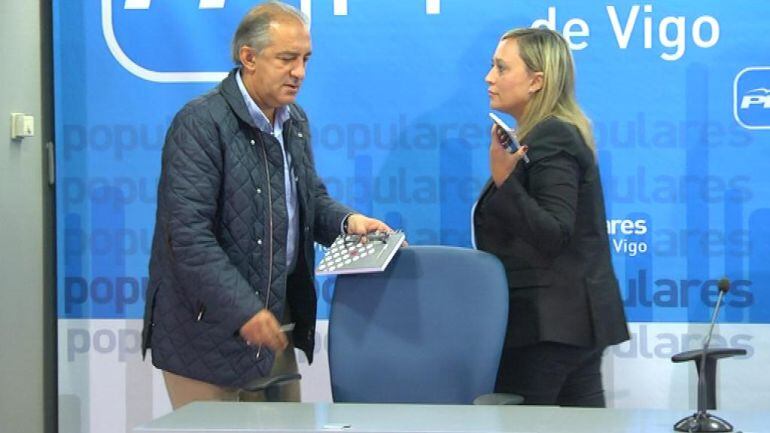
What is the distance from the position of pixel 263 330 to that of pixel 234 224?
12.4 inches

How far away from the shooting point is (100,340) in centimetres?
411

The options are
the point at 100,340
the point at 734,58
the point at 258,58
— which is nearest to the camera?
the point at 258,58

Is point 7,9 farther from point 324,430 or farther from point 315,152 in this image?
point 324,430

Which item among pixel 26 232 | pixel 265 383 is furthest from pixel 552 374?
pixel 26 232

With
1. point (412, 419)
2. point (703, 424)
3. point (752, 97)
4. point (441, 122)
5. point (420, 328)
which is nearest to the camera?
point (703, 424)

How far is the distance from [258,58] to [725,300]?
1913 millimetres

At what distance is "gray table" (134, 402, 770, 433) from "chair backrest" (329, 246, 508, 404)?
61 cm

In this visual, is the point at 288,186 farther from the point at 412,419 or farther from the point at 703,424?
the point at 703,424

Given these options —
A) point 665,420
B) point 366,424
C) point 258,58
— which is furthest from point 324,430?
point 258,58

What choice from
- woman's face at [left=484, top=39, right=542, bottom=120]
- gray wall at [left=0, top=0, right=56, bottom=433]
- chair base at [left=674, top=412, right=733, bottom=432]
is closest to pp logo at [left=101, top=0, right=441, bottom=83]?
gray wall at [left=0, top=0, right=56, bottom=433]

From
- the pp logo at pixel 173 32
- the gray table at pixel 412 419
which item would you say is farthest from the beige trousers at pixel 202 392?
the pp logo at pixel 173 32

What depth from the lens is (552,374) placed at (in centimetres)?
306

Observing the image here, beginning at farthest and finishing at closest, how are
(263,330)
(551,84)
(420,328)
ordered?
(551,84) → (420,328) → (263,330)

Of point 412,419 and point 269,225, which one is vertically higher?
point 269,225
